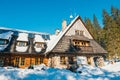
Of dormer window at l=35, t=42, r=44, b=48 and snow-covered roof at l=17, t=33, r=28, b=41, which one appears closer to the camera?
snow-covered roof at l=17, t=33, r=28, b=41

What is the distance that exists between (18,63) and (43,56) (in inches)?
162

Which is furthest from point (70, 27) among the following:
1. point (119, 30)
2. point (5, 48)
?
point (119, 30)

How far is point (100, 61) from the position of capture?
2806cm

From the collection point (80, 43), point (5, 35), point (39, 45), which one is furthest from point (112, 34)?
point (5, 35)

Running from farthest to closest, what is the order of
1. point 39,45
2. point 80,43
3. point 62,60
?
point 80,43 < point 39,45 < point 62,60

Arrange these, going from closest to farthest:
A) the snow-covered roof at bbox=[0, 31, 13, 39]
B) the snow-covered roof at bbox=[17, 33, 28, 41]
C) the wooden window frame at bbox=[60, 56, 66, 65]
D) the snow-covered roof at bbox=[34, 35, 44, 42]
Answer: the snow-covered roof at bbox=[0, 31, 13, 39] < the wooden window frame at bbox=[60, 56, 66, 65] < the snow-covered roof at bbox=[17, 33, 28, 41] < the snow-covered roof at bbox=[34, 35, 44, 42]

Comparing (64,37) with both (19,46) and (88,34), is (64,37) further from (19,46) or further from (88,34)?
(19,46)

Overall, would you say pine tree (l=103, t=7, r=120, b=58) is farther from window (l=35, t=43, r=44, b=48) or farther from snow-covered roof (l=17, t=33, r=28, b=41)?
snow-covered roof (l=17, t=33, r=28, b=41)

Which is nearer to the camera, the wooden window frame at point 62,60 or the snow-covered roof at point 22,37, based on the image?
the wooden window frame at point 62,60

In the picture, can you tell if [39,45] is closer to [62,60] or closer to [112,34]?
[62,60]

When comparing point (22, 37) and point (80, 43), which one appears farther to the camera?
point (80, 43)

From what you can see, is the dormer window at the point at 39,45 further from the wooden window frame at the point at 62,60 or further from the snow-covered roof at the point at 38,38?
the wooden window frame at the point at 62,60

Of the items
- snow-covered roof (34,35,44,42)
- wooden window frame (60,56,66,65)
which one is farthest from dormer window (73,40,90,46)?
snow-covered roof (34,35,44,42)

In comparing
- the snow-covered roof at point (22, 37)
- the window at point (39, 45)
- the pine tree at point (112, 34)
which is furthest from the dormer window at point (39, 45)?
the pine tree at point (112, 34)
